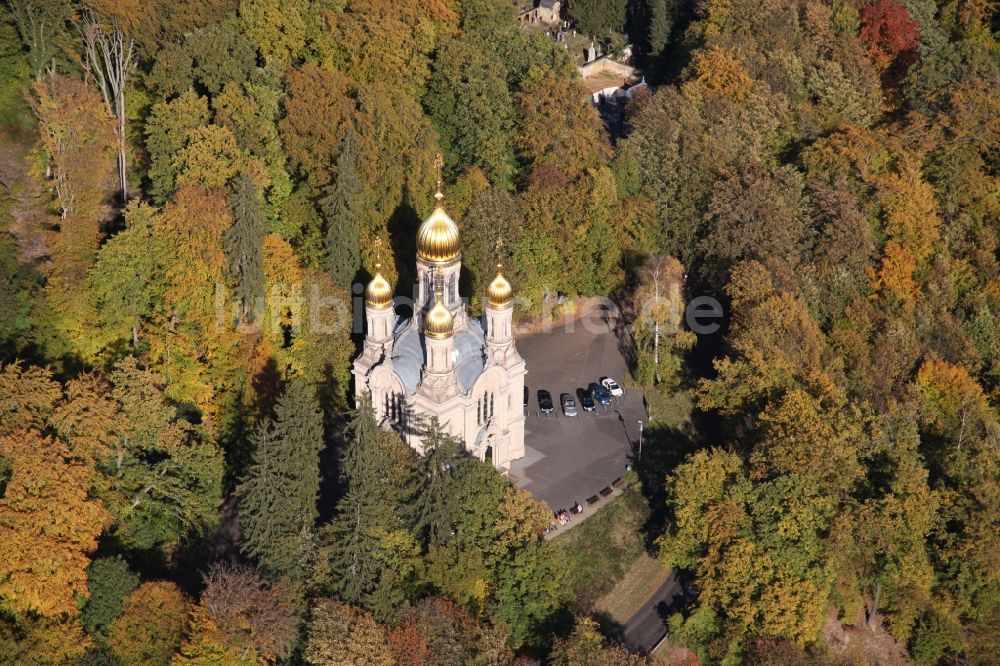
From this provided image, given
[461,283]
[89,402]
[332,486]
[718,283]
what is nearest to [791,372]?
[718,283]

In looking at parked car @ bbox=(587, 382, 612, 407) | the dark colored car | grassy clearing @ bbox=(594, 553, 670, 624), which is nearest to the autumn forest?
grassy clearing @ bbox=(594, 553, 670, 624)

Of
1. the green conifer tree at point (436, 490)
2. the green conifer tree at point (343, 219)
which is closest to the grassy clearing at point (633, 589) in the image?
the green conifer tree at point (436, 490)

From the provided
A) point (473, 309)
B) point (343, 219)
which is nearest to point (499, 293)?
point (473, 309)

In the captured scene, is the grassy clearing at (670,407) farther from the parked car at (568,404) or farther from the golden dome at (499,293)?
the golden dome at (499,293)

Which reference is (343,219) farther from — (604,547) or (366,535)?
(604,547)

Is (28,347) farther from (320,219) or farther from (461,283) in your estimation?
(461,283)
